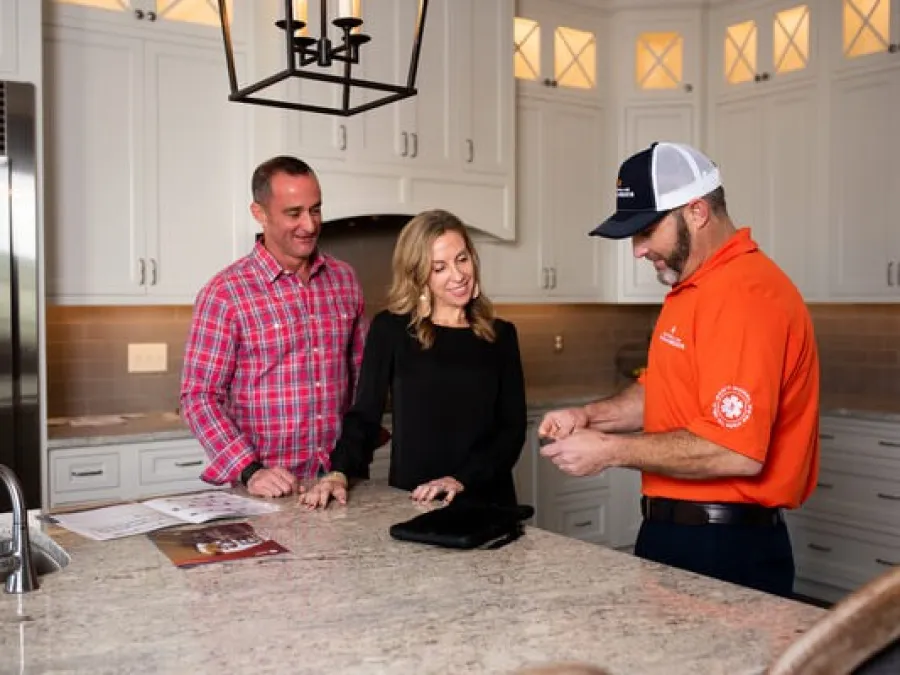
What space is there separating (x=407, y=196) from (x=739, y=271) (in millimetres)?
2545

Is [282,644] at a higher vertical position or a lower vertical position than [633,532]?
higher

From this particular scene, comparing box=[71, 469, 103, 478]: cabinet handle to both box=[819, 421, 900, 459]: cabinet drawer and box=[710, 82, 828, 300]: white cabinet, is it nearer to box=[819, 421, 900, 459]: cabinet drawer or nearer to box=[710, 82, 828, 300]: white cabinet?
box=[819, 421, 900, 459]: cabinet drawer

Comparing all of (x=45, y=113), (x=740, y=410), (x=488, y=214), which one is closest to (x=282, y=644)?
(x=740, y=410)

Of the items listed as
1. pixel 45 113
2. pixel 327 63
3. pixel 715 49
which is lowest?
pixel 327 63

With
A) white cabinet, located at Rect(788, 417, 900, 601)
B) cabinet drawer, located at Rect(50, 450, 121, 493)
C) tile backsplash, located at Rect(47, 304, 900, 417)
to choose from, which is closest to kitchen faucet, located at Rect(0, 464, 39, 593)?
cabinet drawer, located at Rect(50, 450, 121, 493)

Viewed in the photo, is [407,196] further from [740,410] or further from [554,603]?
[554,603]

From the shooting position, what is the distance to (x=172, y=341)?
4152 mm

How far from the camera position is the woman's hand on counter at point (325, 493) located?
206 cm

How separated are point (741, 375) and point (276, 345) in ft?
4.35

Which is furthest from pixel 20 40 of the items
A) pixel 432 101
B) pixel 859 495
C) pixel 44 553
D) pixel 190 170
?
pixel 859 495

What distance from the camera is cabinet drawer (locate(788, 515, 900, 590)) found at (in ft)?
13.6

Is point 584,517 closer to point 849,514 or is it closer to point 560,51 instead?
point 849,514

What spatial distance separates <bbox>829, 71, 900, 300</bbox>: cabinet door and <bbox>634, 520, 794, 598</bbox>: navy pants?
2.76m

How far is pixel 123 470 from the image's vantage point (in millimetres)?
3480
